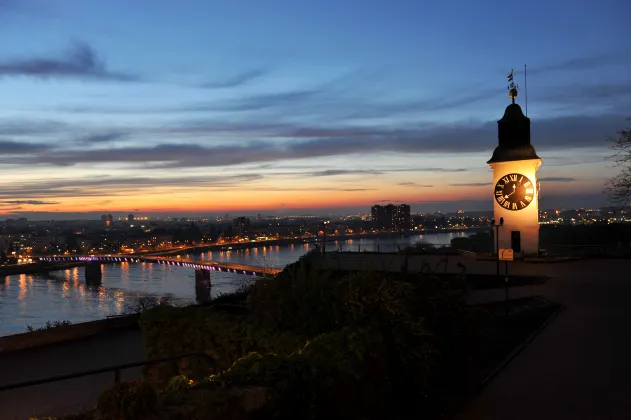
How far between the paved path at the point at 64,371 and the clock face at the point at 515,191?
701 inches

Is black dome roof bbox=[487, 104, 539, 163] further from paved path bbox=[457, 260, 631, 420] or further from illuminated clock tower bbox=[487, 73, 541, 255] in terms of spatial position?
paved path bbox=[457, 260, 631, 420]

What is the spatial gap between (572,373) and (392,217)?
141 meters

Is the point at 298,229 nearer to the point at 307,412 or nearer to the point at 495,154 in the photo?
the point at 495,154

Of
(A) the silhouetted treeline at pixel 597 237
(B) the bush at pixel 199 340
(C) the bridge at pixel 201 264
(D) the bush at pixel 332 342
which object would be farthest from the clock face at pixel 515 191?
(B) the bush at pixel 199 340

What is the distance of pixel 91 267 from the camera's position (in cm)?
7350

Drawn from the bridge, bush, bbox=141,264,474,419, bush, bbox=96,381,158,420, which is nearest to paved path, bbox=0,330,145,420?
bush, bbox=141,264,474,419

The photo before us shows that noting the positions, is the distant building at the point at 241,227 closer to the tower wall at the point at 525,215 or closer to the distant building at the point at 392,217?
the distant building at the point at 392,217

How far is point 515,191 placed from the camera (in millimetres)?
24219

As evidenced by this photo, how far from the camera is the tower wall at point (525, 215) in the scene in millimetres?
23938

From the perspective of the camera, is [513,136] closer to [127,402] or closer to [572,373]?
[572,373]

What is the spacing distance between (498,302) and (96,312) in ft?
130

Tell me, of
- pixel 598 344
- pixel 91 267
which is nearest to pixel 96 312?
pixel 91 267

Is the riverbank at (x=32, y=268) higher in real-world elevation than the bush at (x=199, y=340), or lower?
lower

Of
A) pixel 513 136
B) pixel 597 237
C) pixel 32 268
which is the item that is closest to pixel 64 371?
pixel 513 136
